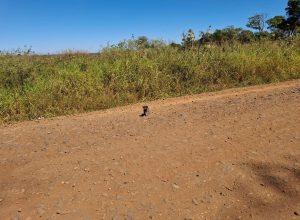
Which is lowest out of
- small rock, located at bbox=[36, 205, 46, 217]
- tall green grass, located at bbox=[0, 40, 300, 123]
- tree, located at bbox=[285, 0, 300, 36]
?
small rock, located at bbox=[36, 205, 46, 217]

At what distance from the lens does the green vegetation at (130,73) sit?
251 inches

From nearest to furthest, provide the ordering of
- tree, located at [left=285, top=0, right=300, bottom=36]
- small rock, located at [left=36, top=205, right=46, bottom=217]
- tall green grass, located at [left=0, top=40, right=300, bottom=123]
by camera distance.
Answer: small rock, located at [left=36, top=205, right=46, bottom=217], tall green grass, located at [left=0, top=40, right=300, bottom=123], tree, located at [left=285, top=0, right=300, bottom=36]

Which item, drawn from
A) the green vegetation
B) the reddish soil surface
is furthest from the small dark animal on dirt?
the green vegetation

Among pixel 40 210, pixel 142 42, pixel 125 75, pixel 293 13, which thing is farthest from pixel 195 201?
pixel 293 13

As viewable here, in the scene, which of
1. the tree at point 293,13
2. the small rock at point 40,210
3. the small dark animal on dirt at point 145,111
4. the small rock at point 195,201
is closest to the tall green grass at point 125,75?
the small dark animal on dirt at point 145,111

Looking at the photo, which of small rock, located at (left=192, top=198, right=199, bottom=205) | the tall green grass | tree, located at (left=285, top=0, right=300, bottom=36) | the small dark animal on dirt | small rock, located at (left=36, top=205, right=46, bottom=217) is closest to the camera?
small rock, located at (left=36, top=205, right=46, bottom=217)

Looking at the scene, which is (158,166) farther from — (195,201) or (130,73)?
(130,73)

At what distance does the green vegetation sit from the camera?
6387mm

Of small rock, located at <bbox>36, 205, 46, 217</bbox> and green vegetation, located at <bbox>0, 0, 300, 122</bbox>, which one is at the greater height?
green vegetation, located at <bbox>0, 0, 300, 122</bbox>

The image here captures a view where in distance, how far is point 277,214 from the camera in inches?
111

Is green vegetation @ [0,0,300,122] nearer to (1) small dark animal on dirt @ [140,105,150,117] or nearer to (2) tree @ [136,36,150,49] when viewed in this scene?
(2) tree @ [136,36,150,49]

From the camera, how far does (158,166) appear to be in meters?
3.50

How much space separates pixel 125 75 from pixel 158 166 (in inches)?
161

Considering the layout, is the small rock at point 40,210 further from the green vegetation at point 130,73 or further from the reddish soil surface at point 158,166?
the green vegetation at point 130,73
